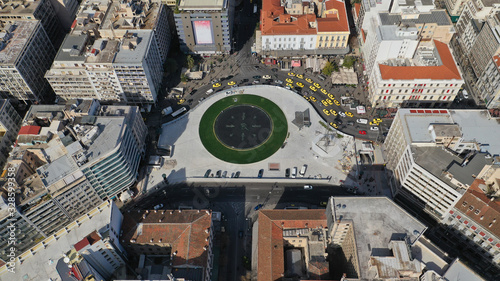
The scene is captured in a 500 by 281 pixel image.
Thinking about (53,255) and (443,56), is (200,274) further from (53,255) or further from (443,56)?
(443,56)

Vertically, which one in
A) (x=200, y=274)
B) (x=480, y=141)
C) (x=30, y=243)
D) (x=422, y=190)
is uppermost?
(x=480, y=141)

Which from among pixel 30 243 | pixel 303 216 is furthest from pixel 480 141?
pixel 30 243

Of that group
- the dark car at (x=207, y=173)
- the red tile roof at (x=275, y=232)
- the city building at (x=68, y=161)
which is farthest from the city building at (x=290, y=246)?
the city building at (x=68, y=161)

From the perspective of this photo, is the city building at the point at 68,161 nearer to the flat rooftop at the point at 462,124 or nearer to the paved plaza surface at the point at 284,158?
the paved plaza surface at the point at 284,158

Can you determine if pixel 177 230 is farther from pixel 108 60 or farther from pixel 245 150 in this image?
pixel 108 60

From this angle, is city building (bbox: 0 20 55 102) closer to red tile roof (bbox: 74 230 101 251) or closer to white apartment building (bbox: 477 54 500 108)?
red tile roof (bbox: 74 230 101 251)

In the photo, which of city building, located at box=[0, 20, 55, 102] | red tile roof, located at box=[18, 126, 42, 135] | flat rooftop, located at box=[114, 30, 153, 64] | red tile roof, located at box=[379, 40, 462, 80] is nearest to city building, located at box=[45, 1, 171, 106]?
flat rooftop, located at box=[114, 30, 153, 64]

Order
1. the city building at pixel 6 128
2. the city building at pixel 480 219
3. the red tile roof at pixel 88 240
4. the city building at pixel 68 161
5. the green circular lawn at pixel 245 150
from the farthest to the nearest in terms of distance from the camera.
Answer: the green circular lawn at pixel 245 150 < the city building at pixel 6 128 < the city building at pixel 68 161 < the city building at pixel 480 219 < the red tile roof at pixel 88 240
